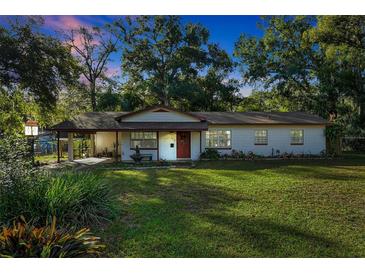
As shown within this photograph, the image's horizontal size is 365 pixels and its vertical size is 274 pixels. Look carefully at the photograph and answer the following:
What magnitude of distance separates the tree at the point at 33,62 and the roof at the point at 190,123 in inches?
86.0

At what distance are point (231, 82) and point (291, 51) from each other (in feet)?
20.8

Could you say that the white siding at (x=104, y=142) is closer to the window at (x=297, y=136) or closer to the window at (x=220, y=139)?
the window at (x=220, y=139)

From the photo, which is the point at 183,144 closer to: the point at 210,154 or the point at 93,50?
the point at 210,154

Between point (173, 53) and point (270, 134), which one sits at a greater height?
point (173, 53)

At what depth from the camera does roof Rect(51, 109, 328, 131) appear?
1667 centimetres

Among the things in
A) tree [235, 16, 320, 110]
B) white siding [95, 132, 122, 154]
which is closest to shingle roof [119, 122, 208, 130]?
white siding [95, 132, 122, 154]

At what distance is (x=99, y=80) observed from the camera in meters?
29.5

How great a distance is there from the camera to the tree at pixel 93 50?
24.8m

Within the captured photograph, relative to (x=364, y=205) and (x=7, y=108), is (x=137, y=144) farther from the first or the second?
(x=364, y=205)

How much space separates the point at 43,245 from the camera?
405 cm

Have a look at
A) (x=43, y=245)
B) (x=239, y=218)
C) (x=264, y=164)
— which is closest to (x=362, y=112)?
(x=264, y=164)

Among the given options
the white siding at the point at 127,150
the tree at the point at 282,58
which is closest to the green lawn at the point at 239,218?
the white siding at the point at 127,150
